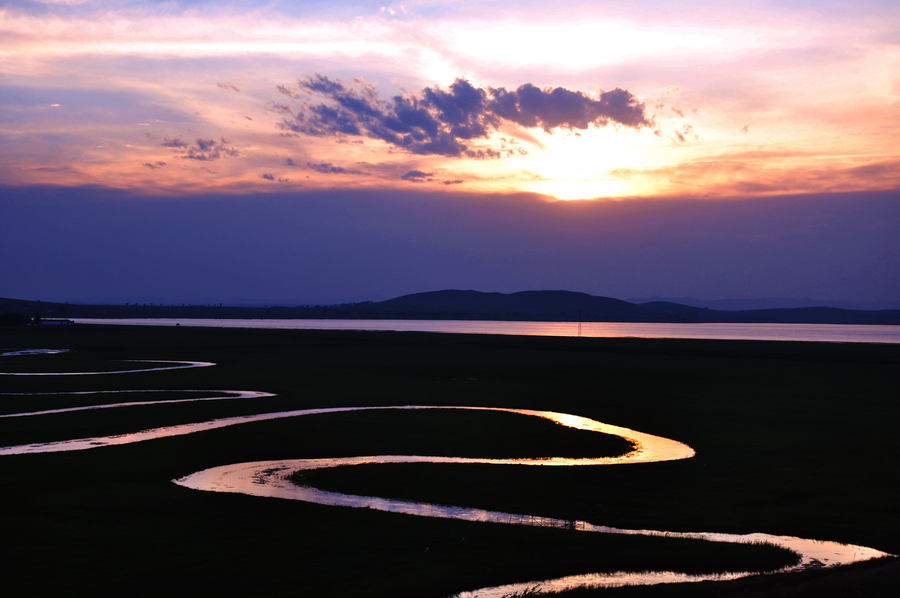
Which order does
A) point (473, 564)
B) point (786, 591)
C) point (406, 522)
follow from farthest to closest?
point (406, 522) → point (473, 564) → point (786, 591)

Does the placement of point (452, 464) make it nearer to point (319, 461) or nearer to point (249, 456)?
point (319, 461)

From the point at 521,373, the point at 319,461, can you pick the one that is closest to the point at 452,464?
the point at 319,461

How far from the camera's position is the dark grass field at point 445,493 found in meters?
16.6

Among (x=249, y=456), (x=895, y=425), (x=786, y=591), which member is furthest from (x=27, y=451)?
(x=895, y=425)

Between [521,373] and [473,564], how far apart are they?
50284mm

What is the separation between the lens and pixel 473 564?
1723 centimetres

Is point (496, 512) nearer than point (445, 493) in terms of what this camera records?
Yes

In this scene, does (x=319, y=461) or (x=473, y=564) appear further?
(x=319, y=461)

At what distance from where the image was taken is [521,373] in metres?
67.2

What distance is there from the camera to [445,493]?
24219mm

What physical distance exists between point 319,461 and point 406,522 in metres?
9.21

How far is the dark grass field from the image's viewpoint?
54.5ft

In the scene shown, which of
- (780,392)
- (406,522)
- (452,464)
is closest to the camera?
(406,522)

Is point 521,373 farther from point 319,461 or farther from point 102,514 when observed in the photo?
point 102,514
